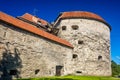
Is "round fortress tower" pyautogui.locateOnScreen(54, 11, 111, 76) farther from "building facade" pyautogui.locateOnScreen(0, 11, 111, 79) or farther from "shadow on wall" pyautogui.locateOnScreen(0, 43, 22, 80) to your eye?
"shadow on wall" pyautogui.locateOnScreen(0, 43, 22, 80)

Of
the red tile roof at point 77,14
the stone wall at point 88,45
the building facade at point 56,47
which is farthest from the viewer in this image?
the red tile roof at point 77,14

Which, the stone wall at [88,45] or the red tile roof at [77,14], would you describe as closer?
the stone wall at [88,45]

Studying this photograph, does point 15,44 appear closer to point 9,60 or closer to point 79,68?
point 9,60

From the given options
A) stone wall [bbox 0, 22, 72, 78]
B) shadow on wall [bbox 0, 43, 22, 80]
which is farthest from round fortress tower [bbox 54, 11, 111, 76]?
shadow on wall [bbox 0, 43, 22, 80]

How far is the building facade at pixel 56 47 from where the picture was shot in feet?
57.2

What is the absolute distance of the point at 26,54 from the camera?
18906mm

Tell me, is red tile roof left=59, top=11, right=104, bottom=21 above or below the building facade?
above

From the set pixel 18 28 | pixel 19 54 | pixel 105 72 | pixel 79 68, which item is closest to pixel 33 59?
pixel 19 54

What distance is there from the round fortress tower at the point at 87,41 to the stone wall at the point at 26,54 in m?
4.79

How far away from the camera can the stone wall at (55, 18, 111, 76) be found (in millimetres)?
28041

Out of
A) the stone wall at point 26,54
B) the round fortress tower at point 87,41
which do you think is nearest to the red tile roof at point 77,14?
the round fortress tower at point 87,41

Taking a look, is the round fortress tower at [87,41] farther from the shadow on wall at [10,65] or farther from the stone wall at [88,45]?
the shadow on wall at [10,65]

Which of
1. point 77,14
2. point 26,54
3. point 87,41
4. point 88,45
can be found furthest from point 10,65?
point 77,14

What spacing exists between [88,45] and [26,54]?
1275 cm
